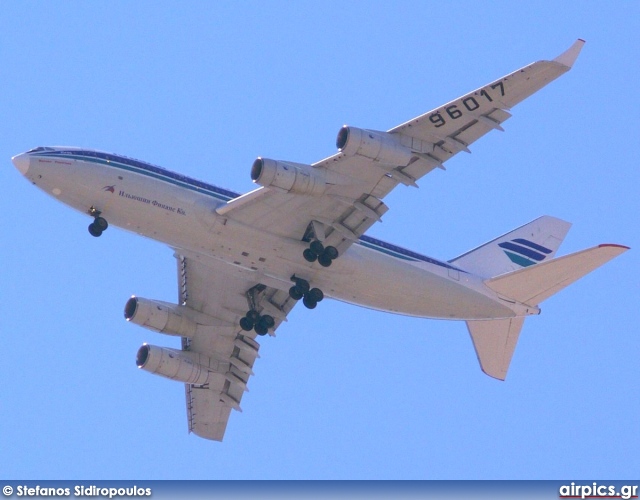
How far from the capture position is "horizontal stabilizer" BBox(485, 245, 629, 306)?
52.1 meters

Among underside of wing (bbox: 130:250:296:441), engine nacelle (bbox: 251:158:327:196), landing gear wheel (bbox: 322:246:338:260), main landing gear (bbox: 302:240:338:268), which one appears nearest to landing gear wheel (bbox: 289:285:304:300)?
main landing gear (bbox: 302:240:338:268)

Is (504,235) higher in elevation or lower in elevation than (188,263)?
higher

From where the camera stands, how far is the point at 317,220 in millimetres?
51031

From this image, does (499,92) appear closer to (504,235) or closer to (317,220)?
(317,220)

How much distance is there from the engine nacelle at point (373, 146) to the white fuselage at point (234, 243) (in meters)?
5.84

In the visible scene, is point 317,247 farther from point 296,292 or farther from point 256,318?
point 256,318

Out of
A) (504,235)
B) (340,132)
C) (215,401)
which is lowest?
(215,401)

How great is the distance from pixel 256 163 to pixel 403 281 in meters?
9.15

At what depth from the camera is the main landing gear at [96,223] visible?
4909 centimetres

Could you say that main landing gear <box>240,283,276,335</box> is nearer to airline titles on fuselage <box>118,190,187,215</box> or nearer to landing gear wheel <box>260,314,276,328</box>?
landing gear wheel <box>260,314,276,328</box>

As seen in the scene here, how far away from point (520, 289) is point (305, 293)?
10.0 m

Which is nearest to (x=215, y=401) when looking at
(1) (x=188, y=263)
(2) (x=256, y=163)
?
(1) (x=188, y=263)

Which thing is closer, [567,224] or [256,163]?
[256,163]

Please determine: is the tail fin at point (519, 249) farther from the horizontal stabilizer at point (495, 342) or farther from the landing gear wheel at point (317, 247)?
the landing gear wheel at point (317, 247)
